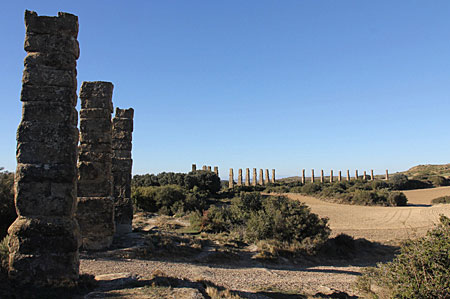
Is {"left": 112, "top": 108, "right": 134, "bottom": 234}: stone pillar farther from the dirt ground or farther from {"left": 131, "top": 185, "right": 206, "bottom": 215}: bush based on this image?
{"left": 131, "top": 185, "right": 206, "bottom": 215}: bush

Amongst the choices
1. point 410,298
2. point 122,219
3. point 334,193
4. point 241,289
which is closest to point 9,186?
point 122,219

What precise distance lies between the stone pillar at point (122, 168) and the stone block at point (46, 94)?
652cm

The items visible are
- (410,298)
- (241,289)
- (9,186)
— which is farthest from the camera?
(9,186)

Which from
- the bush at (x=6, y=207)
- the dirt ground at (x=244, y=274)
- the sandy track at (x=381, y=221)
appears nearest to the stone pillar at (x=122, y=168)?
the dirt ground at (x=244, y=274)

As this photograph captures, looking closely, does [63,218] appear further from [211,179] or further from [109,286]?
[211,179]

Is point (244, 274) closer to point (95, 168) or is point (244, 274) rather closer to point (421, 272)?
point (421, 272)

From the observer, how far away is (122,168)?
12602 mm

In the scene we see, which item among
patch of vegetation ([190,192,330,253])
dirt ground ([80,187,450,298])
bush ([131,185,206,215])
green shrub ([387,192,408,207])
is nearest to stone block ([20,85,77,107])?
dirt ground ([80,187,450,298])

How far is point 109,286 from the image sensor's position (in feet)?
19.3

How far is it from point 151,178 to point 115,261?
26.3 meters

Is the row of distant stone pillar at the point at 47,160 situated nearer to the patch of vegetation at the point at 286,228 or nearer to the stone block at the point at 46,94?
the stone block at the point at 46,94

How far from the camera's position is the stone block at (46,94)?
6.18 meters

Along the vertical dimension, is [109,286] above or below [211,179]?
below

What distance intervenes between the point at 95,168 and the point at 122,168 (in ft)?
8.52
